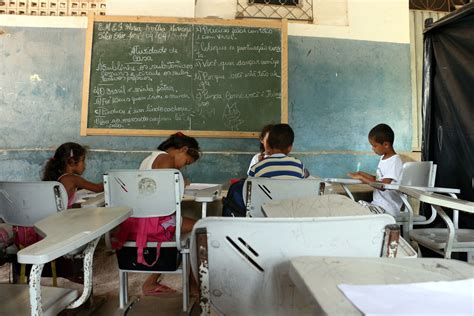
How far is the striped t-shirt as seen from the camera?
1.96 metres

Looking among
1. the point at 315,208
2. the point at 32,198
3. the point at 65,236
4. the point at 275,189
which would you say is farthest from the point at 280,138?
the point at 65,236

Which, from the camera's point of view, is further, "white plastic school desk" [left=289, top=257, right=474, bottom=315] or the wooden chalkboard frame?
the wooden chalkboard frame

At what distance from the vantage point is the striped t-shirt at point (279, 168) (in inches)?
77.0

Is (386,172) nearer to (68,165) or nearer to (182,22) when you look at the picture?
(68,165)

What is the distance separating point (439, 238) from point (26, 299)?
6.23 feet

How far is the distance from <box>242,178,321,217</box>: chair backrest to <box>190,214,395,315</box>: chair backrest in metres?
0.88

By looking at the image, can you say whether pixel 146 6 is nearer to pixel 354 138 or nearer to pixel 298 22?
pixel 298 22

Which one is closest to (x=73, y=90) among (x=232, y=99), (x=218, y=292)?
(x=232, y=99)

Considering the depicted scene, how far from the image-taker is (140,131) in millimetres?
3438

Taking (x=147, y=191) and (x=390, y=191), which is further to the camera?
(x=390, y=191)

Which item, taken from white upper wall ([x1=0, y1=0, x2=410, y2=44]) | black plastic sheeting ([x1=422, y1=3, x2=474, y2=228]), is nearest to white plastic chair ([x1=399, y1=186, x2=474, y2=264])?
black plastic sheeting ([x1=422, y1=3, x2=474, y2=228])

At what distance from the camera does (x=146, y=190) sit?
1.70 metres

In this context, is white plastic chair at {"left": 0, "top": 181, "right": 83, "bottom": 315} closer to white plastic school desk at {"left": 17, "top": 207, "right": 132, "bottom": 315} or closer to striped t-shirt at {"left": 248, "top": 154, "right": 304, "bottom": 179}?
white plastic school desk at {"left": 17, "top": 207, "right": 132, "bottom": 315}

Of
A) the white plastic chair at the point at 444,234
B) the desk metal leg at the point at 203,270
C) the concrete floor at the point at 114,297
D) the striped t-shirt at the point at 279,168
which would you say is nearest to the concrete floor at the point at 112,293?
the concrete floor at the point at 114,297
